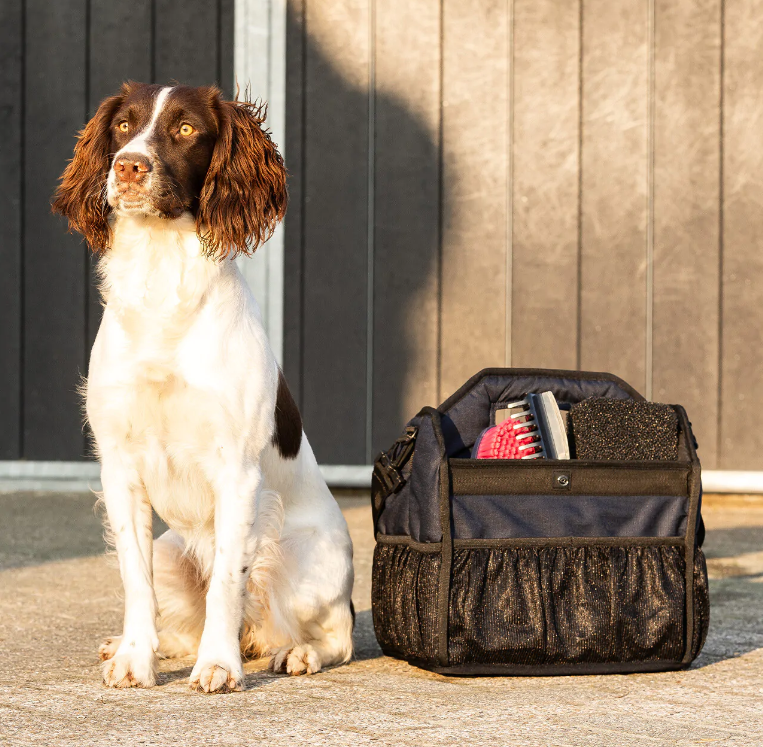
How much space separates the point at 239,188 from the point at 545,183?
326 centimetres

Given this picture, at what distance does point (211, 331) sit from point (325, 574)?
65 centimetres

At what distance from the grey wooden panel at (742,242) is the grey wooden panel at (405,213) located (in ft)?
4.46

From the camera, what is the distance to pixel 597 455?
266 centimetres

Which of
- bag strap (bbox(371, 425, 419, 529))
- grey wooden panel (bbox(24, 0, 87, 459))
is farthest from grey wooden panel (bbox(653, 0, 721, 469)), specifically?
bag strap (bbox(371, 425, 419, 529))

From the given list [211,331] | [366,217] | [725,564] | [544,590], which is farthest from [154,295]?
[366,217]

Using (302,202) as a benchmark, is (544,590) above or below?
below

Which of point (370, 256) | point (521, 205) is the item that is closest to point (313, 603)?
point (370, 256)

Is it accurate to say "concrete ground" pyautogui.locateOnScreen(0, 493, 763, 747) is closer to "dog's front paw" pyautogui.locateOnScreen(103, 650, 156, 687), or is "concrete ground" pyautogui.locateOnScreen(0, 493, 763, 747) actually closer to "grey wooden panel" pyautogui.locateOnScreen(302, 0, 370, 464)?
"dog's front paw" pyautogui.locateOnScreen(103, 650, 156, 687)

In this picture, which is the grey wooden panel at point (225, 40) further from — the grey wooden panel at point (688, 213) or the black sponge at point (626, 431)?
the black sponge at point (626, 431)

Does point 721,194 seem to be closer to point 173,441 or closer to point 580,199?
point 580,199

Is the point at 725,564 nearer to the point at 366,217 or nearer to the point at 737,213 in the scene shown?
the point at 737,213

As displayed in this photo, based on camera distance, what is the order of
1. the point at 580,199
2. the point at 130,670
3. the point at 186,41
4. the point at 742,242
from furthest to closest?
the point at 186,41 < the point at 580,199 < the point at 742,242 < the point at 130,670

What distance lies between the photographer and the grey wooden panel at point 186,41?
5.82 metres

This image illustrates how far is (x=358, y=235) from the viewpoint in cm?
574
